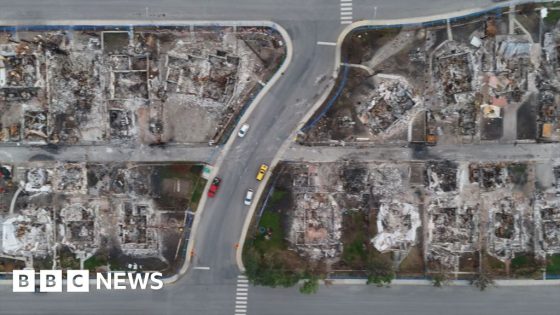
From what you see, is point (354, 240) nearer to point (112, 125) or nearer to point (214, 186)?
point (214, 186)

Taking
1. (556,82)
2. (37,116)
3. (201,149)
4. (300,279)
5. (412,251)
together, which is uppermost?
(556,82)

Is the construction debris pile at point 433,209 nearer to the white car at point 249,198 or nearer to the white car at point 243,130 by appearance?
the white car at point 249,198

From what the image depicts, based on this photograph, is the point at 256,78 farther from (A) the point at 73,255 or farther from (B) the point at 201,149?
(A) the point at 73,255

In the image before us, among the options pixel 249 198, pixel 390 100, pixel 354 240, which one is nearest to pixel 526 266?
Answer: pixel 354 240

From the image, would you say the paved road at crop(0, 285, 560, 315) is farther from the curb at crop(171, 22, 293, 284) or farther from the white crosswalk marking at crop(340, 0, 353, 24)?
the white crosswalk marking at crop(340, 0, 353, 24)

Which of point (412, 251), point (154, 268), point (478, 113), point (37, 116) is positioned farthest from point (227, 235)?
point (478, 113)

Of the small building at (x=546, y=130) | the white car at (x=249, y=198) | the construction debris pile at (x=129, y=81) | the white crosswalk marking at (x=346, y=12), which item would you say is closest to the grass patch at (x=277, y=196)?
the white car at (x=249, y=198)
